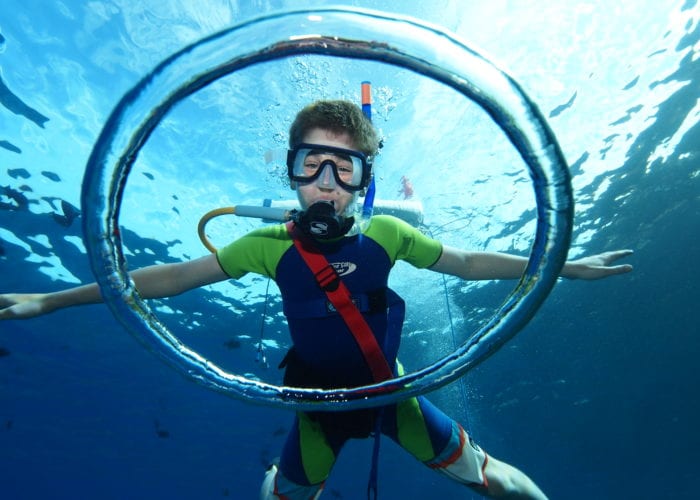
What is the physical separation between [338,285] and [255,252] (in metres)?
0.98

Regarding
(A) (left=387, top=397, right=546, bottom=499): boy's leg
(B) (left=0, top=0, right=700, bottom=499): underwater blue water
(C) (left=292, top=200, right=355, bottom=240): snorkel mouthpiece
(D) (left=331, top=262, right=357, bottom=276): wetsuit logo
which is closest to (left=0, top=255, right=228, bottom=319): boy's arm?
(B) (left=0, top=0, right=700, bottom=499): underwater blue water

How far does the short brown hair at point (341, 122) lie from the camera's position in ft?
11.3

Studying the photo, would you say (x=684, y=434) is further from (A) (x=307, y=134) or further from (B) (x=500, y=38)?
(A) (x=307, y=134)

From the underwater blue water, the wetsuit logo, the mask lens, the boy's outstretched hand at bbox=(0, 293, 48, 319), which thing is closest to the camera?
the boy's outstretched hand at bbox=(0, 293, 48, 319)

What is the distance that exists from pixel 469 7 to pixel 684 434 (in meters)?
49.3

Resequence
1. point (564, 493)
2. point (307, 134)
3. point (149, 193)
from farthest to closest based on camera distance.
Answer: point (564, 493)
point (149, 193)
point (307, 134)

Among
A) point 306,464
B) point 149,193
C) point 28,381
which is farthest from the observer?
point 28,381

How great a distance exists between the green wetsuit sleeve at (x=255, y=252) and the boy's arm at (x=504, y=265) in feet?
5.30

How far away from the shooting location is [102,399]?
1026 inches

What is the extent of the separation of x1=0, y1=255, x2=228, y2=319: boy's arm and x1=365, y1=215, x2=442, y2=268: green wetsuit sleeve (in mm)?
1608

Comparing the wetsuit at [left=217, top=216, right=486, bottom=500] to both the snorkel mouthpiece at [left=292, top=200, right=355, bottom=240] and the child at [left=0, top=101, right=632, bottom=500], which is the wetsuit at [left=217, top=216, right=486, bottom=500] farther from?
the snorkel mouthpiece at [left=292, top=200, right=355, bottom=240]

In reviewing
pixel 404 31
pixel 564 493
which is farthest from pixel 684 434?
pixel 404 31

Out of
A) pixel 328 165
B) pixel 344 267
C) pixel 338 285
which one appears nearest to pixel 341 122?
pixel 328 165

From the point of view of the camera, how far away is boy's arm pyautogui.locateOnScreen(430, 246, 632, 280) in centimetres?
344
